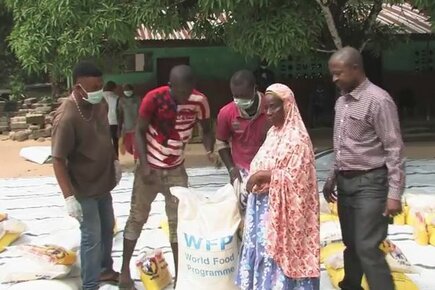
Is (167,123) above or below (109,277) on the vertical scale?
above

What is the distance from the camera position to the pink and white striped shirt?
307 cm

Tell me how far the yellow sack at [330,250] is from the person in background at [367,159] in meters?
0.70

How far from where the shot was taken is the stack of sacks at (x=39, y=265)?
12.2 feet

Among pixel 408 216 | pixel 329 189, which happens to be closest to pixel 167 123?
pixel 329 189

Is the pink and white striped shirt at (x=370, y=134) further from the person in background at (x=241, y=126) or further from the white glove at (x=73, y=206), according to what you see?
the white glove at (x=73, y=206)

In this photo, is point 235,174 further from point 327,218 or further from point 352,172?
point 327,218

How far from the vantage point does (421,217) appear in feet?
15.6

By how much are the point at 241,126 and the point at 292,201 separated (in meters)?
0.93

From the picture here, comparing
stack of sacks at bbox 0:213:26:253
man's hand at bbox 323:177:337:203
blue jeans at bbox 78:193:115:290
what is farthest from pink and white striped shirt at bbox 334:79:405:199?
stack of sacks at bbox 0:213:26:253

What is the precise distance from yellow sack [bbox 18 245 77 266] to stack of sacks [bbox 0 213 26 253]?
0.84m

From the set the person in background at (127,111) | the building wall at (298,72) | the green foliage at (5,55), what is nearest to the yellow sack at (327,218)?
the person in background at (127,111)

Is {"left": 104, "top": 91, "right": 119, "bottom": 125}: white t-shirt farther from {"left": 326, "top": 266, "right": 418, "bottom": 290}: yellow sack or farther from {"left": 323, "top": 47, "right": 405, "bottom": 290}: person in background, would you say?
{"left": 323, "top": 47, "right": 405, "bottom": 290}: person in background

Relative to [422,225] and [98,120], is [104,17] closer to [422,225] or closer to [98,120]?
[98,120]

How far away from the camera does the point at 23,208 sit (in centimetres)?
623
